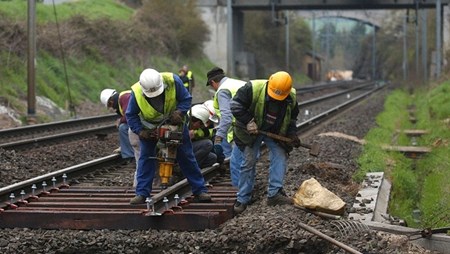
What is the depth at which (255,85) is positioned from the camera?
922cm

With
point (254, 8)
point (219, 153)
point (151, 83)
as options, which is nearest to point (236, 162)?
point (151, 83)

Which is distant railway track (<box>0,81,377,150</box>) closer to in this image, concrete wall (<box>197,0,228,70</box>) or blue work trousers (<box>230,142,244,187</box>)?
blue work trousers (<box>230,142,244,187</box>)

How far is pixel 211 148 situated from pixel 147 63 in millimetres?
31645

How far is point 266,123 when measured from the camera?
929 cm

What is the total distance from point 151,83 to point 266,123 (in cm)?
136

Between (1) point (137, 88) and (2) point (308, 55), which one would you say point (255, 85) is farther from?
(2) point (308, 55)

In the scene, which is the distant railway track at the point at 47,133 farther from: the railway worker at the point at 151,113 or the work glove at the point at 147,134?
the work glove at the point at 147,134

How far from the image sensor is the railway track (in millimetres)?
8438

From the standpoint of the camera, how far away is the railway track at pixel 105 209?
27.7 feet

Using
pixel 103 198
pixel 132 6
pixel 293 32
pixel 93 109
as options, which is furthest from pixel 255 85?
pixel 293 32

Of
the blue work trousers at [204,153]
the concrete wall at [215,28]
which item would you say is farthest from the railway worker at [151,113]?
the concrete wall at [215,28]

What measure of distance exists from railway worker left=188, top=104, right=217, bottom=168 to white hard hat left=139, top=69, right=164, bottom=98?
2.60 metres

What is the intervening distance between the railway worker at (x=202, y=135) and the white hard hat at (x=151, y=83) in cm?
260

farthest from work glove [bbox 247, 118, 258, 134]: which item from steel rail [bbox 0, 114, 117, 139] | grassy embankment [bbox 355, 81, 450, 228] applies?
steel rail [bbox 0, 114, 117, 139]
